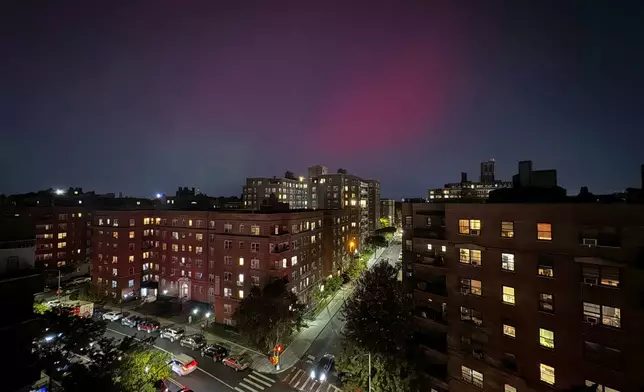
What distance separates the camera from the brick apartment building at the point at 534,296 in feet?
60.4

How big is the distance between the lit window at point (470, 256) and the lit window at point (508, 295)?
282cm

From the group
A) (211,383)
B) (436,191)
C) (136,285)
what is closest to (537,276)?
(211,383)

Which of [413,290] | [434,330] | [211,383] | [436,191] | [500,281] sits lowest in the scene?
[211,383]

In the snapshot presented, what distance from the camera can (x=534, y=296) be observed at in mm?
21891

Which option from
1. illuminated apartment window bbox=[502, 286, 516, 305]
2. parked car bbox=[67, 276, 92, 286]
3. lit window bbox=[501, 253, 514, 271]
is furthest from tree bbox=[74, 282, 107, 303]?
lit window bbox=[501, 253, 514, 271]

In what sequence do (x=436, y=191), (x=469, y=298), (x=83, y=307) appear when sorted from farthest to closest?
1. (x=436, y=191)
2. (x=83, y=307)
3. (x=469, y=298)

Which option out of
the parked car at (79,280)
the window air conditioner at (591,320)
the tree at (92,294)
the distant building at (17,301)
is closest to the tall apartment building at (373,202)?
the tree at (92,294)

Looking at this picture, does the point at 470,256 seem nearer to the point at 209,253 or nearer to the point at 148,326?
the point at 209,253

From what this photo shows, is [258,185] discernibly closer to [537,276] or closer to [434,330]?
[434,330]

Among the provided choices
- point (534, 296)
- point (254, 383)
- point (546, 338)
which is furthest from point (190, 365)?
point (534, 296)

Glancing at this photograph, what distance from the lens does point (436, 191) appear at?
152 meters

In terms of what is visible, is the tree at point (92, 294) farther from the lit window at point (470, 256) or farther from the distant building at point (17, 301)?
the lit window at point (470, 256)

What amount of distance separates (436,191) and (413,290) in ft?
441

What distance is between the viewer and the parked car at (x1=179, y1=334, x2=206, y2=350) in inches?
1603
